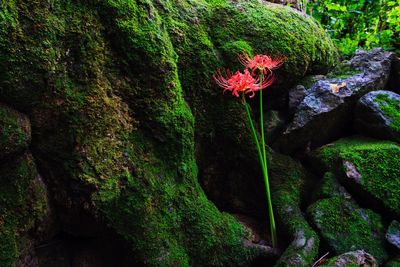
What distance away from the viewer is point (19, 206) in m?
2.18

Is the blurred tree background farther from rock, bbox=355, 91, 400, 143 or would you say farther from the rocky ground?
rock, bbox=355, 91, 400, 143

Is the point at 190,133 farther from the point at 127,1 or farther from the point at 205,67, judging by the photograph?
the point at 127,1

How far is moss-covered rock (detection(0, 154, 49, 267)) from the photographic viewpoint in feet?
6.95

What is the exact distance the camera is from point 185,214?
2799mm

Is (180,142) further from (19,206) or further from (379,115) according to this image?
(379,115)

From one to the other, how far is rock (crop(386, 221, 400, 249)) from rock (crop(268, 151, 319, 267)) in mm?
566

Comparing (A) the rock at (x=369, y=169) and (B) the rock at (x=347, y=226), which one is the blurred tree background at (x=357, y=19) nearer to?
(A) the rock at (x=369, y=169)

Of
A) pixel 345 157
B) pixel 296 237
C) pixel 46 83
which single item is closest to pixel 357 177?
pixel 345 157

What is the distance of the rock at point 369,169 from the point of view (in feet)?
10.3

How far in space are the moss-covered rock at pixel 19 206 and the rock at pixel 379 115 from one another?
2841 millimetres

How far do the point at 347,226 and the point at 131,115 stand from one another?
190 centimetres

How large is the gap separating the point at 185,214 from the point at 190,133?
616 millimetres

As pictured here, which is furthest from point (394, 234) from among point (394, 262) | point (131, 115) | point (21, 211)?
point (21, 211)

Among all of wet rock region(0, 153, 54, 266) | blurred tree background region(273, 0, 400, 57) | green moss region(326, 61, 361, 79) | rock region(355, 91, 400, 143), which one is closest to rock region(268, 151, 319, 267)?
rock region(355, 91, 400, 143)
